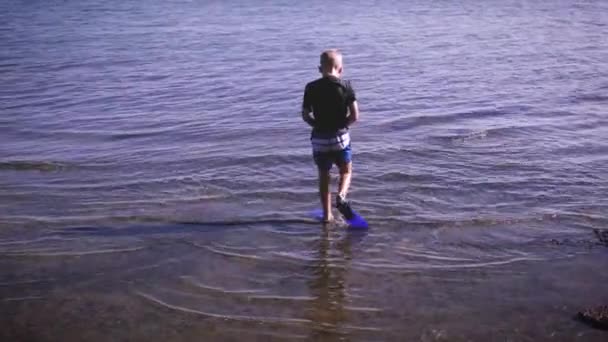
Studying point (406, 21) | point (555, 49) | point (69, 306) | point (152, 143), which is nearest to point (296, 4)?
point (406, 21)

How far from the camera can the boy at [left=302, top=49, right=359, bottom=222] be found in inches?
224

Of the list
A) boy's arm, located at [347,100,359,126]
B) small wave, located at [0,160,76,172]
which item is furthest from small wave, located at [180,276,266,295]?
small wave, located at [0,160,76,172]

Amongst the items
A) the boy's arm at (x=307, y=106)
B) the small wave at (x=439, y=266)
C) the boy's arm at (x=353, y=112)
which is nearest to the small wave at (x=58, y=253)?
the boy's arm at (x=307, y=106)

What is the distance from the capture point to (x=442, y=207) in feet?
21.2

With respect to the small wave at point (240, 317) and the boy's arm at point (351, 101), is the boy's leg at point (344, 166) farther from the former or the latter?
the small wave at point (240, 317)

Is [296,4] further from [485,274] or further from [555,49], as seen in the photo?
[485,274]

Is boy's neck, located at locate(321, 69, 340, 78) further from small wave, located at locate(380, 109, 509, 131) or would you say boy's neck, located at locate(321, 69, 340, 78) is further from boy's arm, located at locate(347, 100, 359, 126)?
small wave, located at locate(380, 109, 509, 131)

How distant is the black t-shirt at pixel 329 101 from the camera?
5.69 m

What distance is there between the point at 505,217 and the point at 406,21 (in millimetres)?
19022

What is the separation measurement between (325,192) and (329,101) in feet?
3.10

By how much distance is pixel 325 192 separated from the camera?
6.12 m

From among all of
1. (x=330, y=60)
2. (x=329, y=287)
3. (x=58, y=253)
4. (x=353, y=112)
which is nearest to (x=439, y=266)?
(x=329, y=287)

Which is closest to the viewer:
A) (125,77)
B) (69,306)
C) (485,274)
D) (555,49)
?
(69,306)

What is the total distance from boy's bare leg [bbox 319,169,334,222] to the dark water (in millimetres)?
227
